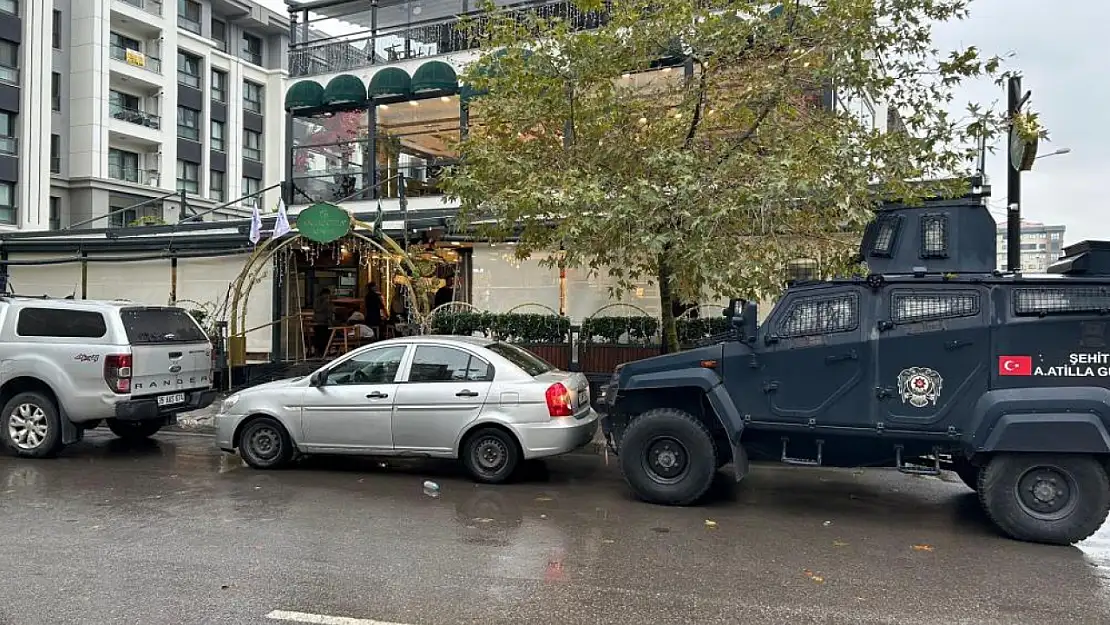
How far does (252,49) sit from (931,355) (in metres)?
51.4

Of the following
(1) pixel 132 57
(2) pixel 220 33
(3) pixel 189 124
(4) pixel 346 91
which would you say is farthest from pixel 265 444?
(2) pixel 220 33

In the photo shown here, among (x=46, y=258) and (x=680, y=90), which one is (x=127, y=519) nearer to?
(x=680, y=90)

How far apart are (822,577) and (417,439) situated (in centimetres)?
445

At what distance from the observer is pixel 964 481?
8.30 metres

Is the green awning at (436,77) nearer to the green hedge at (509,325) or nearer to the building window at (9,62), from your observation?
the green hedge at (509,325)

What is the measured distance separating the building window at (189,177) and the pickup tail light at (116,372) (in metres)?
36.8

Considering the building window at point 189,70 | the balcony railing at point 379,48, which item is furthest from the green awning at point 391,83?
the building window at point 189,70

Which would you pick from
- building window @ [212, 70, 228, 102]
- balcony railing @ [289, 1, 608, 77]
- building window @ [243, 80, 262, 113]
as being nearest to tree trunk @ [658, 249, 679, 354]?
balcony railing @ [289, 1, 608, 77]

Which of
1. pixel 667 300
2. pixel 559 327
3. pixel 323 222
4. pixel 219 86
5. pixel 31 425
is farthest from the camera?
pixel 219 86

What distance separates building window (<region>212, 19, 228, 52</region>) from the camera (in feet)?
154

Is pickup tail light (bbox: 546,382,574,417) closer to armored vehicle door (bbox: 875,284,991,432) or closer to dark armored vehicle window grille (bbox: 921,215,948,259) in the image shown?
armored vehicle door (bbox: 875,284,991,432)

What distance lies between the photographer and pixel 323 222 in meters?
12.9

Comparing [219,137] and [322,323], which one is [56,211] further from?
[322,323]

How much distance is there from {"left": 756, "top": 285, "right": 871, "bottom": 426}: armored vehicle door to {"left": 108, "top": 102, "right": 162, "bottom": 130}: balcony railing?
132 feet
